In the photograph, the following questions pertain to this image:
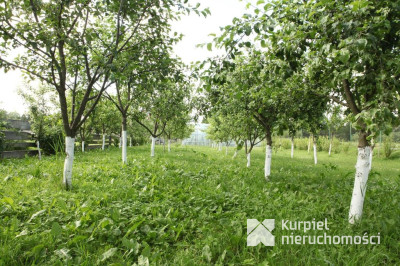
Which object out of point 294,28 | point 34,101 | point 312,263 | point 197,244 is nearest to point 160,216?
point 197,244

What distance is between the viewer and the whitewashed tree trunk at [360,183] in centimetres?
347

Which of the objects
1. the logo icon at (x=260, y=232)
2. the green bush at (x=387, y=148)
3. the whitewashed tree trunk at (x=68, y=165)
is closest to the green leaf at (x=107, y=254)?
the logo icon at (x=260, y=232)

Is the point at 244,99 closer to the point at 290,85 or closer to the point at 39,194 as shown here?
the point at 290,85

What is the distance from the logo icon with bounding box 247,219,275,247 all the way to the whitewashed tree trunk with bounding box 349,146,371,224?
1454mm

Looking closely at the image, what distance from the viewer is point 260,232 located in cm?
311

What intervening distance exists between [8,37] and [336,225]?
6.93 metres

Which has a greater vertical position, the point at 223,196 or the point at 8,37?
the point at 8,37

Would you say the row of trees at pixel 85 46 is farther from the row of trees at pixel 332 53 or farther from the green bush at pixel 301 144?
the green bush at pixel 301 144

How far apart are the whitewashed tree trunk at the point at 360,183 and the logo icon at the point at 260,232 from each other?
4.77 feet

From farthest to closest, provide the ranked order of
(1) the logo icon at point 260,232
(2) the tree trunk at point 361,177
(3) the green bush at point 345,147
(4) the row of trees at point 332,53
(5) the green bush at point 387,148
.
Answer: (3) the green bush at point 345,147 < (5) the green bush at point 387,148 < (2) the tree trunk at point 361,177 < (1) the logo icon at point 260,232 < (4) the row of trees at point 332,53

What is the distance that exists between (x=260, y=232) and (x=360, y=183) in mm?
1877

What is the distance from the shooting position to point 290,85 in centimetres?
432

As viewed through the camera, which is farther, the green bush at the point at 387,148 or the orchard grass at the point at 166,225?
the green bush at the point at 387,148

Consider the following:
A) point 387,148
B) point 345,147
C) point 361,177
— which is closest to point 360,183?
point 361,177
